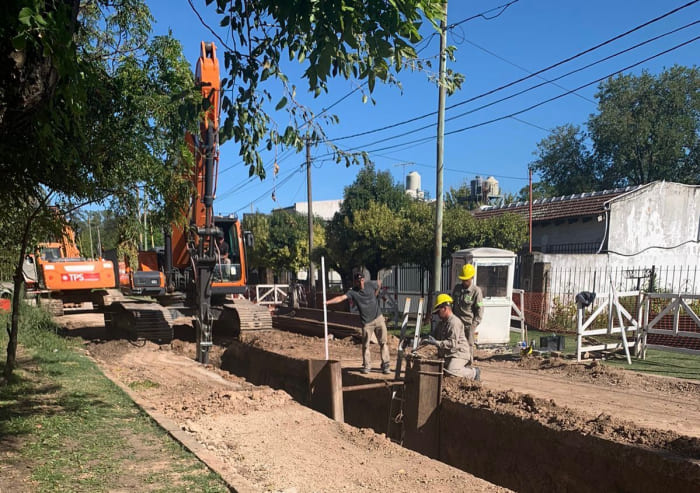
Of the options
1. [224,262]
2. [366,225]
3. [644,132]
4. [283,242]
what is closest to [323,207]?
[283,242]

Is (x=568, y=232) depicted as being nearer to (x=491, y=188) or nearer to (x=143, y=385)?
(x=143, y=385)

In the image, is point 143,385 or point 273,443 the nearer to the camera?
point 273,443

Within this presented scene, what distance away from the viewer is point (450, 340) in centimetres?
864

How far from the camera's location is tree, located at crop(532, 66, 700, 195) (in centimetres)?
3991

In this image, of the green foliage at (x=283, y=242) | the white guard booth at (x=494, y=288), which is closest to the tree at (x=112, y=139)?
the white guard booth at (x=494, y=288)

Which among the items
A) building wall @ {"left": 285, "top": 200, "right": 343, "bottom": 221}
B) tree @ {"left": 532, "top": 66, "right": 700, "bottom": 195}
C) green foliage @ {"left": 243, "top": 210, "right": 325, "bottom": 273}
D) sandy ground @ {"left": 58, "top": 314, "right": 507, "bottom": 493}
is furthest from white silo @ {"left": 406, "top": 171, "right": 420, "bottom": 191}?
sandy ground @ {"left": 58, "top": 314, "right": 507, "bottom": 493}

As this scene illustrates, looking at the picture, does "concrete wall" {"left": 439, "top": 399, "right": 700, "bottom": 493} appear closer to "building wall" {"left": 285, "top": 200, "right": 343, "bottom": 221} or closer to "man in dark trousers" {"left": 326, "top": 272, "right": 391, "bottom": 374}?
"man in dark trousers" {"left": 326, "top": 272, "right": 391, "bottom": 374}

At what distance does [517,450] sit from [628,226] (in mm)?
17331

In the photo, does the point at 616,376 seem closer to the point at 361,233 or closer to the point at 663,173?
the point at 361,233

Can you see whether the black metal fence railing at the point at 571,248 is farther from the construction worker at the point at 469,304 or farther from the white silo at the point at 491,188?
the white silo at the point at 491,188

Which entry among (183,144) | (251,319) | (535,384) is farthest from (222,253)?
(535,384)

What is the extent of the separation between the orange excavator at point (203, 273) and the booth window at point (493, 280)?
5.25 m

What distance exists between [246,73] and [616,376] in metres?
8.15

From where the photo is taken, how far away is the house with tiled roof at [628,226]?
855 inches
